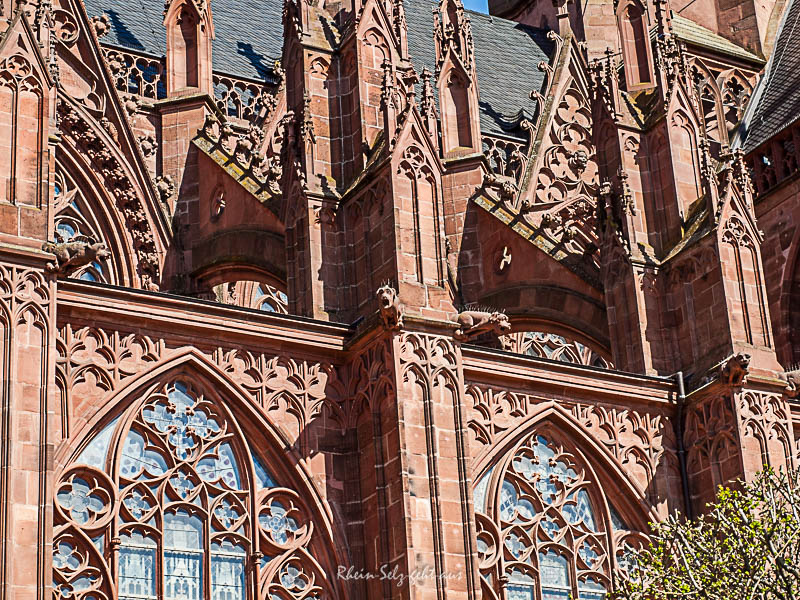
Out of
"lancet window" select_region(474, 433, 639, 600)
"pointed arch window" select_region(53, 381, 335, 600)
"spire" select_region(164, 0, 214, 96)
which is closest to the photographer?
"pointed arch window" select_region(53, 381, 335, 600)

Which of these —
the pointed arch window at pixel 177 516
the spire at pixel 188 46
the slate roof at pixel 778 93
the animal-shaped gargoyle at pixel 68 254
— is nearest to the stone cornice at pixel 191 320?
the animal-shaped gargoyle at pixel 68 254

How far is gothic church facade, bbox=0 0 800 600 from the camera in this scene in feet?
58.0

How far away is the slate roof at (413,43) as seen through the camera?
2803 centimetres

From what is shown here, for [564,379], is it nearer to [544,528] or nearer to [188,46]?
[544,528]

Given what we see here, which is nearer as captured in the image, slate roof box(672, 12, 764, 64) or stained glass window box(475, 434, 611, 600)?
stained glass window box(475, 434, 611, 600)

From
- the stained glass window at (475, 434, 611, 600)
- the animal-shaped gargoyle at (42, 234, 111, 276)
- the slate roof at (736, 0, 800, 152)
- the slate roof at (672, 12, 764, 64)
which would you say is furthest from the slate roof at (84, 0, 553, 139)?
the stained glass window at (475, 434, 611, 600)

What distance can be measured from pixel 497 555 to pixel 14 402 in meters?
5.83

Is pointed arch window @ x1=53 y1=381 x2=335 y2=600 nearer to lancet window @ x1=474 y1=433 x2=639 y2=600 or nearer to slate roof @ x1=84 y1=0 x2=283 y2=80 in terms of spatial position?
lancet window @ x1=474 y1=433 x2=639 y2=600

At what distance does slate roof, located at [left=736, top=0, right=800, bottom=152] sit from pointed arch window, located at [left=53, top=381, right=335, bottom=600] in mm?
13982

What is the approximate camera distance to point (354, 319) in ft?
65.0

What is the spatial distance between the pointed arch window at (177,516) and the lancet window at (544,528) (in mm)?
2133

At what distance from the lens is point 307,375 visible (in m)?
19.2

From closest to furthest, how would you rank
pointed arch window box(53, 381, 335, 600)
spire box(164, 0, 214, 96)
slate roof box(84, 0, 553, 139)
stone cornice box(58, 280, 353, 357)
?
pointed arch window box(53, 381, 335, 600), stone cornice box(58, 280, 353, 357), spire box(164, 0, 214, 96), slate roof box(84, 0, 553, 139)

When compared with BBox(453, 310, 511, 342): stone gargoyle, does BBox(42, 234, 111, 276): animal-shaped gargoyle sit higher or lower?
higher
